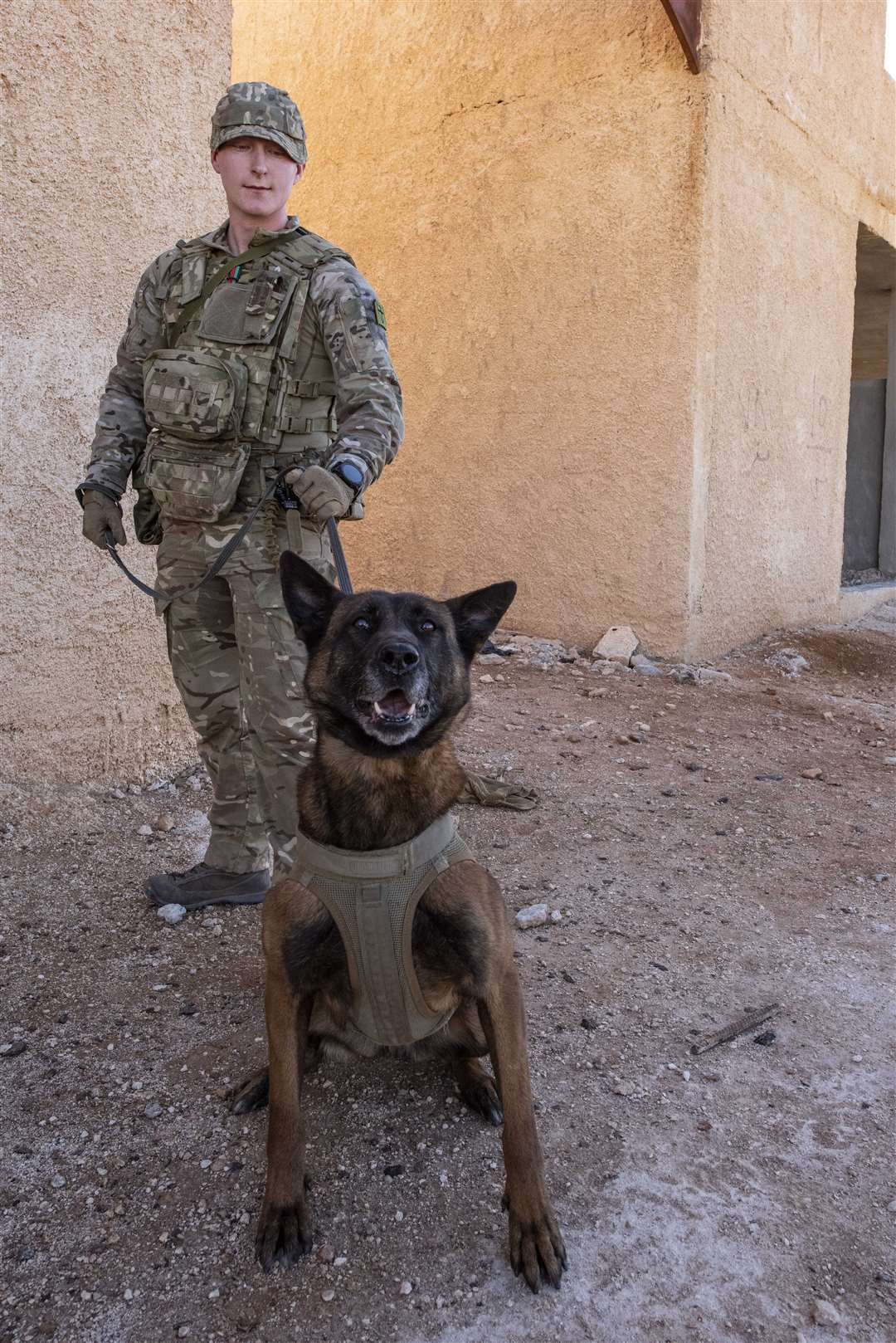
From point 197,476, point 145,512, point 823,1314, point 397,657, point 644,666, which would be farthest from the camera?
point 644,666

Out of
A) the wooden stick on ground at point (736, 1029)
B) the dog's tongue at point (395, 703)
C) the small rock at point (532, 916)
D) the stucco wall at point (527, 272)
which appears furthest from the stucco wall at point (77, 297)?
the stucco wall at point (527, 272)

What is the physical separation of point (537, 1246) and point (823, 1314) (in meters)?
0.47

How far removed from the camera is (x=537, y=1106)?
7.02 feet

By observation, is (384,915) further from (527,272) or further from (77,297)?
(527,272)

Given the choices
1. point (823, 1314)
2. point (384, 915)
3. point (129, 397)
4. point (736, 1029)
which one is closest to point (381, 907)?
point (384, 915)

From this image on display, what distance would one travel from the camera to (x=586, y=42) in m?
6.20

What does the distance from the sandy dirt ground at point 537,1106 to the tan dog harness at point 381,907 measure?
1.29 feet

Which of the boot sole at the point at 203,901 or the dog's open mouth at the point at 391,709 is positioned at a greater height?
the dog's open mouth at the point at 391,709

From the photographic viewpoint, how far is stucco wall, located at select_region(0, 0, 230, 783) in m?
3.54

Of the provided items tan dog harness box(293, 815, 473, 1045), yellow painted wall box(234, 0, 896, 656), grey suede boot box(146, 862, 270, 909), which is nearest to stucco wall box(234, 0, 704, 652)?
yellow painted wall box(234, 0, 896, 656)

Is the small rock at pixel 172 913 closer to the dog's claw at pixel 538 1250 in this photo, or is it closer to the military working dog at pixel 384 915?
the military working dog at pixel 384 915

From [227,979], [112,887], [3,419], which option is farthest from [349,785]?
[3,419]

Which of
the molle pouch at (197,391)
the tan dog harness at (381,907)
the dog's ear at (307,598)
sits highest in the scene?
the molle pouch at (197,391)

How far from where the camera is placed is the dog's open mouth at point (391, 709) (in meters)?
1.84
